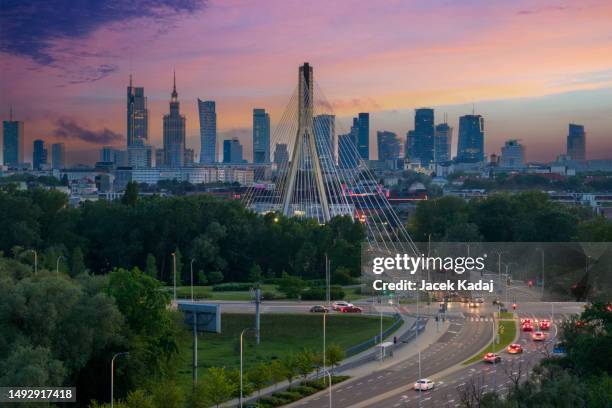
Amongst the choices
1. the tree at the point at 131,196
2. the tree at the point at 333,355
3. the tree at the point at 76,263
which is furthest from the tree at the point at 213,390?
the tree at the point at 131,196

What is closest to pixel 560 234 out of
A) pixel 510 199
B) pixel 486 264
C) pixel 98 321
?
pixel 510 199

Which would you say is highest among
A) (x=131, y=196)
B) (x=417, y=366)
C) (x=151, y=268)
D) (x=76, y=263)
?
(x=131, y=196)

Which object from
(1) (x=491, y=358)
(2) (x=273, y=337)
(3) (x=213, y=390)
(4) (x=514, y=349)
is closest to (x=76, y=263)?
(2) (x=273, y=337)

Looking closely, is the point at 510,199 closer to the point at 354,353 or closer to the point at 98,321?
the point at 354,353

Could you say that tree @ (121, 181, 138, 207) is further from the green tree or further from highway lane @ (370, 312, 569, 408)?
highway lane @ (370, 312, 569, 408)

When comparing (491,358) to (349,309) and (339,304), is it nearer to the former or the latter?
(349,309)

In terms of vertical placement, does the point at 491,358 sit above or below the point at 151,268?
below

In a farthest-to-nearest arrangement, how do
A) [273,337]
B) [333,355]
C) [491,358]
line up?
[273,337] < [491,358] < [333,355]

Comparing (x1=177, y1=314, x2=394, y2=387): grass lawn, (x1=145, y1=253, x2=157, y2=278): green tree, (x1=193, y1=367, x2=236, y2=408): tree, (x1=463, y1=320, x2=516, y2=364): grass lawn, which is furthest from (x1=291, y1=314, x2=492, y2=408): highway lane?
(x1=145, y1=253, x2=157, y2=278): green tree
